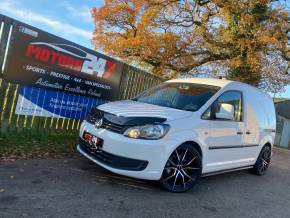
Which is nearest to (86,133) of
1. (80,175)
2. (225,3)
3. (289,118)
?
(80,175)

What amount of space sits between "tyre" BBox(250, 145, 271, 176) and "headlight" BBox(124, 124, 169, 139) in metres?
3.90

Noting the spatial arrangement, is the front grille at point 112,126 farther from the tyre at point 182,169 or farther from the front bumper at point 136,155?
the tyre at point 182,169

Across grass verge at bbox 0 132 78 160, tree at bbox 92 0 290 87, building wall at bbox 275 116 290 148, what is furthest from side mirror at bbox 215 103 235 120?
building wall at bbox 275 116 290 148


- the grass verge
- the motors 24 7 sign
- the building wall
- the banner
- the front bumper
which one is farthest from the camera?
the building wall

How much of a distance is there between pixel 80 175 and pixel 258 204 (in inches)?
116

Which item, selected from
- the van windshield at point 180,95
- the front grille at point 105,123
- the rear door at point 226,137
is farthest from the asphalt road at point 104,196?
the van windshield at point 180,95

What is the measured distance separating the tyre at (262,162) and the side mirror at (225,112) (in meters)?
2.17

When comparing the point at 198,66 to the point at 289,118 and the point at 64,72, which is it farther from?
the point at 289,118

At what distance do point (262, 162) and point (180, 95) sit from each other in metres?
3.09

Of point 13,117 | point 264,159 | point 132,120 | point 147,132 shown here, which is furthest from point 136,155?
point 264,159

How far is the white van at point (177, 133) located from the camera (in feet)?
17.5

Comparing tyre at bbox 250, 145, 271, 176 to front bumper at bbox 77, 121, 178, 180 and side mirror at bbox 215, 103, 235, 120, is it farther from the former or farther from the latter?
front bumper at bbox 77, 121, 178, 180

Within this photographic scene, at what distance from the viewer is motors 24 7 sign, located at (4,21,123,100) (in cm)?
738

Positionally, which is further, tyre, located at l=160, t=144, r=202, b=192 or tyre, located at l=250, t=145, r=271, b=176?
tyre, located at l=250, t=145, r=271, b=176
